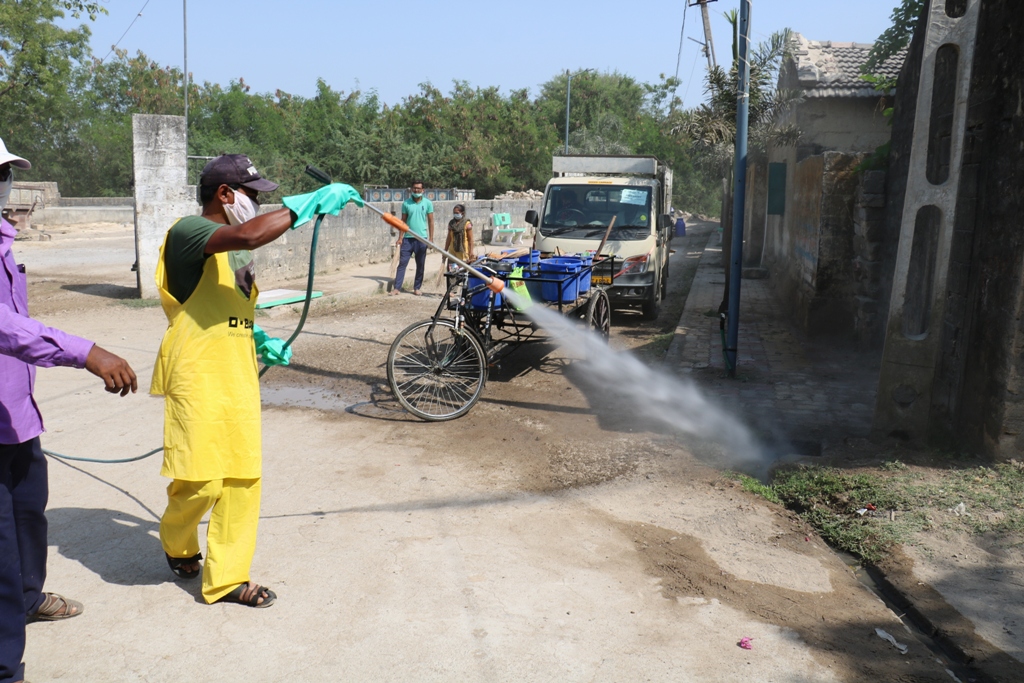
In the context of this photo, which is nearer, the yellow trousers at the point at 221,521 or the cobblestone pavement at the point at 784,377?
the yellow trousers at the point at 221,521

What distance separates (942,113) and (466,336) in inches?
177

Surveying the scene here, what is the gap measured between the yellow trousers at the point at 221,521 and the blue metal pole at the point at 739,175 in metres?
5.71

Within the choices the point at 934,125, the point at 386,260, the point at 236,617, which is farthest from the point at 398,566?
the point at 386,260

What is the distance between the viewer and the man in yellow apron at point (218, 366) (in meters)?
3.42

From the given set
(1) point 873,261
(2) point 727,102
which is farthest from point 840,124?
(1) point 873,261

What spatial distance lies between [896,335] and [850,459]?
103cm

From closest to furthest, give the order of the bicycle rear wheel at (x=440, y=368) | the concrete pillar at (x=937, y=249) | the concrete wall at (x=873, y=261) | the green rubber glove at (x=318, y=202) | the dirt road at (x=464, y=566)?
the dirt road at (x=464, y=566), the green rubber glove at (x=318, y=202), the concrete pillar at (x=937, y=249), the bicycle rear wheel at (x=440, y=368), the concrete wall at (x=873, y=261)

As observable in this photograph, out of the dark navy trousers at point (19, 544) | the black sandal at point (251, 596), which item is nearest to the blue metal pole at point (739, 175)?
the black sandal at point (251, 596)

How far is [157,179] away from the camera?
40.1 ft

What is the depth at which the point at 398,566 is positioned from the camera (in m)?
4.16

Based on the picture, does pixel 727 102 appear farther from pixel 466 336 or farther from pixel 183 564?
pixel 183 564

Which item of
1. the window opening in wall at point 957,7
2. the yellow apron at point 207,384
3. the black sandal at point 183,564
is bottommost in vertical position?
the black sandal at point 183,564

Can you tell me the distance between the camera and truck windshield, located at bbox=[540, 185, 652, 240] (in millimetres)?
12133

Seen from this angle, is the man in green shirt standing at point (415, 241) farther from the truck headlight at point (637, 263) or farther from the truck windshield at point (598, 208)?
the truck headlight at point (637, 263)
